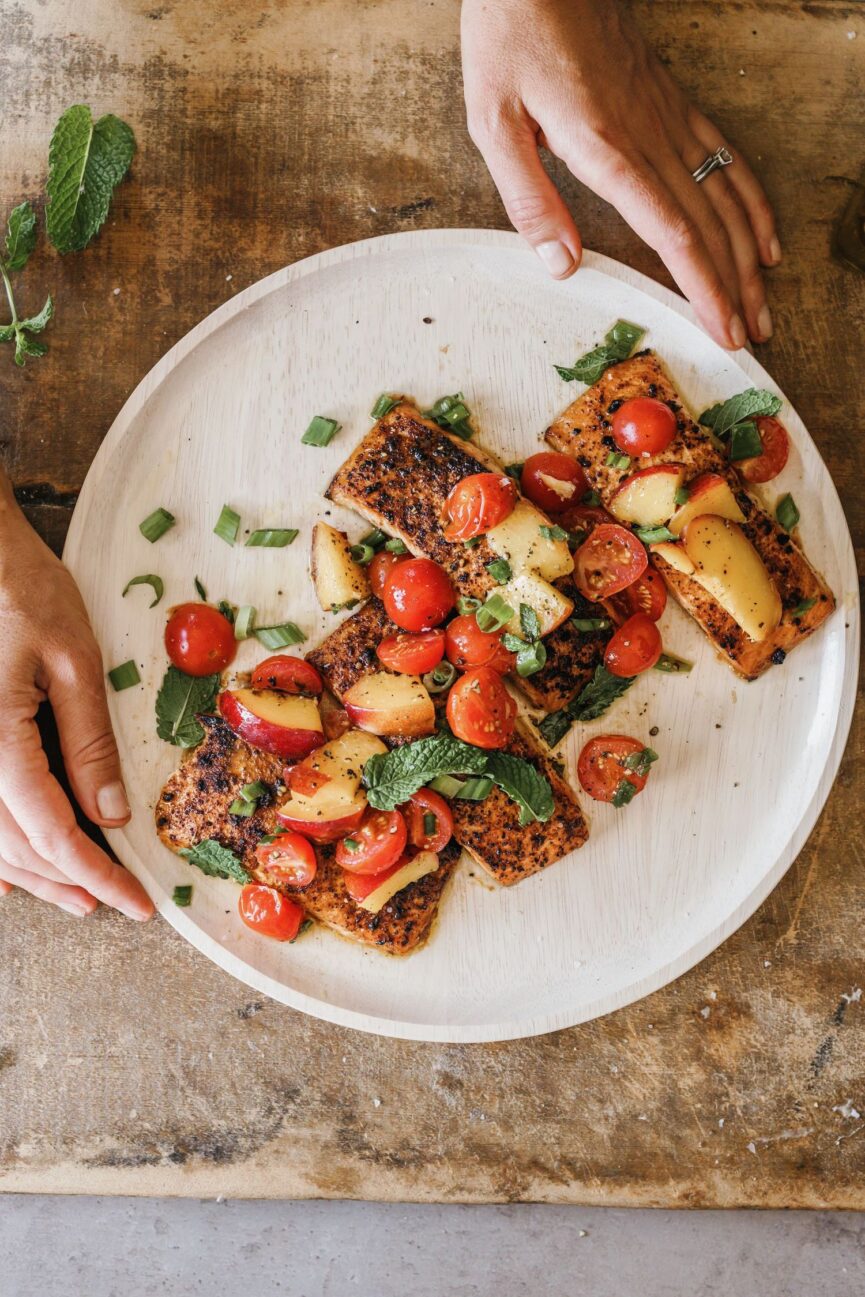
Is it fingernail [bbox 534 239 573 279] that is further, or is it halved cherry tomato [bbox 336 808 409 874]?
fingernail [bbox 534 239 573 279]

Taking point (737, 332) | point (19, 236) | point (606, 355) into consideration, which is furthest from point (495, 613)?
point (19, 236)

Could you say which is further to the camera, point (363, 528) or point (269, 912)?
point (363, 528)

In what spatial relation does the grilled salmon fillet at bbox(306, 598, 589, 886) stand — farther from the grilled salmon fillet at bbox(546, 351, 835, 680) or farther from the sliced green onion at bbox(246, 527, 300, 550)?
the grilled salmon fillet at bbox(546, 351, 835, 680)

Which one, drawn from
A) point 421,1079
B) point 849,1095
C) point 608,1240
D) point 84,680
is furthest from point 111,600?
point 849,1095

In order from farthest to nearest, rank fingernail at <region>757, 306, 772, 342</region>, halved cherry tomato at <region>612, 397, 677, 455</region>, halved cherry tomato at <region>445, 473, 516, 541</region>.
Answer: fingernail at <region>757, 306, 772, 342</region>, halved cherry tomato at <region>612, 397, 677, 455</region>, halved cherry tomato at <region>445, 473, 516, 541</region>

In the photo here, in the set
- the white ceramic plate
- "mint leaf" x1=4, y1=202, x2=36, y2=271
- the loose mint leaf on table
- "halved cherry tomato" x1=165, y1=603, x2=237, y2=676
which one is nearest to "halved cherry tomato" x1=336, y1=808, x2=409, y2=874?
the white ceramic plate

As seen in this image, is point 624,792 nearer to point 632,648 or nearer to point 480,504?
point 632,648
